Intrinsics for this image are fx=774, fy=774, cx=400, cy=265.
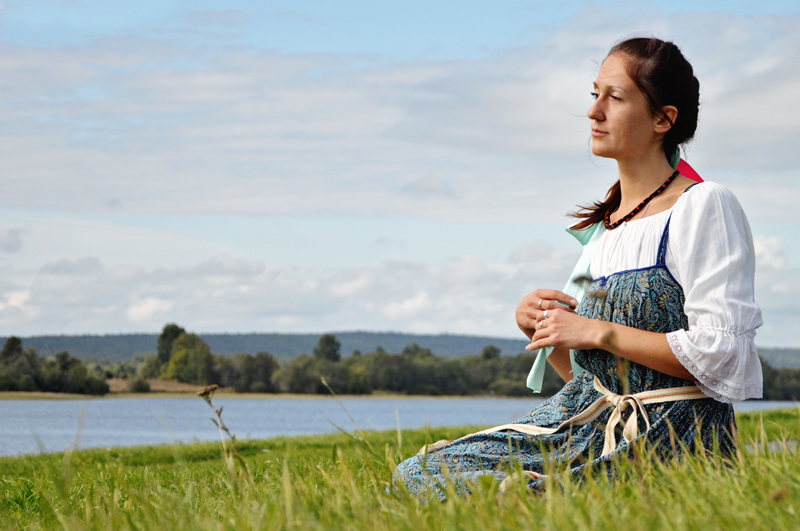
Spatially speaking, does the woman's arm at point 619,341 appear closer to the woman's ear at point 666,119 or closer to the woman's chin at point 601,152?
the woman's chin at point 601,152

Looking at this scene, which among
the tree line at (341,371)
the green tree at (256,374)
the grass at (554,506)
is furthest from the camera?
the green tree at (256,374)

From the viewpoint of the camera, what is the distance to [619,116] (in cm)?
323

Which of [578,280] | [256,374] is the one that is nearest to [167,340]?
[256,374]

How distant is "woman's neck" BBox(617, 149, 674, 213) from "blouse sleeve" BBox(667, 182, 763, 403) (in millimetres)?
321

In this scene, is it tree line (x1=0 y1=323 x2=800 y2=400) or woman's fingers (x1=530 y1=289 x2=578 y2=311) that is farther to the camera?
tree line (x1=0 y1=323 x2=800 y2=400)

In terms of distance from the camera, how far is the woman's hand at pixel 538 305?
3145 mm

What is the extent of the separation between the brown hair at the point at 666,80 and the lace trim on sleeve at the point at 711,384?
97 centimetres

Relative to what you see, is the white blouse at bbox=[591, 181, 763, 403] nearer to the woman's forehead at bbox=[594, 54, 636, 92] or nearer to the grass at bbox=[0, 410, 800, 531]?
the grass at bbox=[0, 410, 800, 531]

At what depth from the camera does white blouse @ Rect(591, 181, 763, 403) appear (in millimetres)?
2873

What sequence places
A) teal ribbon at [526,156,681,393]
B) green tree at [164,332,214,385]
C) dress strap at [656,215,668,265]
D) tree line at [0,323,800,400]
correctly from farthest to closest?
tree line at [0,323,800,400]
green tree at [164,332,214,385]
teal ribbon at [526,156,681,393]
dress strap at [656,215,668,265]

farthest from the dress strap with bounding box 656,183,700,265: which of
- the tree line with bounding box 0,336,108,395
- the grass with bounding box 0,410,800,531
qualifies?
the tree line with bounding box 0,336,108,395

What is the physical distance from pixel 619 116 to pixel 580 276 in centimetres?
74

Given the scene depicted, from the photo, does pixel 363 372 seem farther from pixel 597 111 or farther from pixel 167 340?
pixel 597 111

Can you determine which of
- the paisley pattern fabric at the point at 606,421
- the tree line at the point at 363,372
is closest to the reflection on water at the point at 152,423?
the paisley pattern fabric at the point at 606,421
